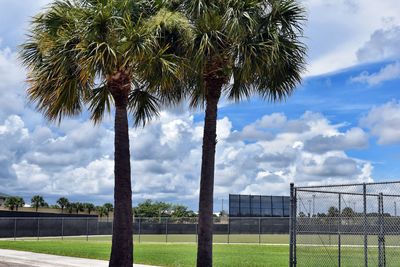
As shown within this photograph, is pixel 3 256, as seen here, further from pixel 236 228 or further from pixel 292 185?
pixel 236 228

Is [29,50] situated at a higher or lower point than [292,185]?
higher

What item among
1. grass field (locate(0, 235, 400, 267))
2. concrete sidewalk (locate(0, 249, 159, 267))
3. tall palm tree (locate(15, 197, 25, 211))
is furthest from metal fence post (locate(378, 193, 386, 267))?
tall palm tree (locate(15, 197, 25, 211))

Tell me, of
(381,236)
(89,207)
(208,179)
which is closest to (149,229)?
(89,207)

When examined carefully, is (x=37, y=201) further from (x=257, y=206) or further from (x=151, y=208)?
(x=257, y=206)

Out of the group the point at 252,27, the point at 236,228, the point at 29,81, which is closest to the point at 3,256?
the point at 29,81

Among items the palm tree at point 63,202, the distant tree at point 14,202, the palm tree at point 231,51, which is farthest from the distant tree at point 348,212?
the palm tree at point 63,202

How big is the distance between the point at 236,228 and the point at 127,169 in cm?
4770

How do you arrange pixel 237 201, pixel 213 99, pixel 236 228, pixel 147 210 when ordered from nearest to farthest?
pixel 213 99
pixel 236 228
pixel 237 201
pixel 147 210

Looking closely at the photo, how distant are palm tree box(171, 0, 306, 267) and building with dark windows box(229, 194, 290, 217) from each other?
5862 centimetres

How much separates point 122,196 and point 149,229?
4592 centimetres

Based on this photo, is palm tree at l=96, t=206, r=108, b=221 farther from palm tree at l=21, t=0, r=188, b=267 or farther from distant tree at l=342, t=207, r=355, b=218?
palm tree at l=21, t=0, r=188, b=267

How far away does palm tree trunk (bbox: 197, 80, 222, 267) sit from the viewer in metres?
14.6

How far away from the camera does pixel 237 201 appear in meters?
74.3

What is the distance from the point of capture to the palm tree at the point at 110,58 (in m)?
14.3
